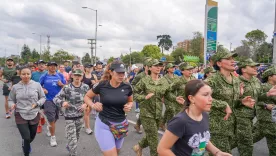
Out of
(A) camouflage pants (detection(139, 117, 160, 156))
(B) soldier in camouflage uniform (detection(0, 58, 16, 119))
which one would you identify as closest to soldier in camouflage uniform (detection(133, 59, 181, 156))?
(A) camouflage pants (detection(139, 117, 160, 156))

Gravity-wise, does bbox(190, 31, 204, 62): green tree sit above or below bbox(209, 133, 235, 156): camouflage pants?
above

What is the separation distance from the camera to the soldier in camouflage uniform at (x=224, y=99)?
3.52m

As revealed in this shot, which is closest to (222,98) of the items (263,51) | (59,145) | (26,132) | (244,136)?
(244,136)

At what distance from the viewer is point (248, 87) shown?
4.20 metres

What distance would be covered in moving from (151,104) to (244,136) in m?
1.62

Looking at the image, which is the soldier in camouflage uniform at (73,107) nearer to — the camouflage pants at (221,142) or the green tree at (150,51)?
the camouflage pants at (221,142)

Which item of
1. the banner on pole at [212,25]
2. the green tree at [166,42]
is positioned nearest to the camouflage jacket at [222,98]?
the banner on pole at [212,25]

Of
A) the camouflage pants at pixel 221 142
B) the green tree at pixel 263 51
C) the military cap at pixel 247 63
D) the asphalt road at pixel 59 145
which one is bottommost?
the asphalt road at pixel 59 145

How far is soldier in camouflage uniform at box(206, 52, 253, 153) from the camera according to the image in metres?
3.52

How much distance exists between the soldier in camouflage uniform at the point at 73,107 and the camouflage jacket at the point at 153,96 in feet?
3.83

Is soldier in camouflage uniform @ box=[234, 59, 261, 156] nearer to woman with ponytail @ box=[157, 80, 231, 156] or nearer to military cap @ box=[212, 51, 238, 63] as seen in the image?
military cap @ box=[212, 51, 238, 63]

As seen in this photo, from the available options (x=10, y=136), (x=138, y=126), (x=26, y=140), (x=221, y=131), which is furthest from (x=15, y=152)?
(x=221, y=131)

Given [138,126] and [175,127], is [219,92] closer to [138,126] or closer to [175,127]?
[175,127]

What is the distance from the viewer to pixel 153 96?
4.62 m
